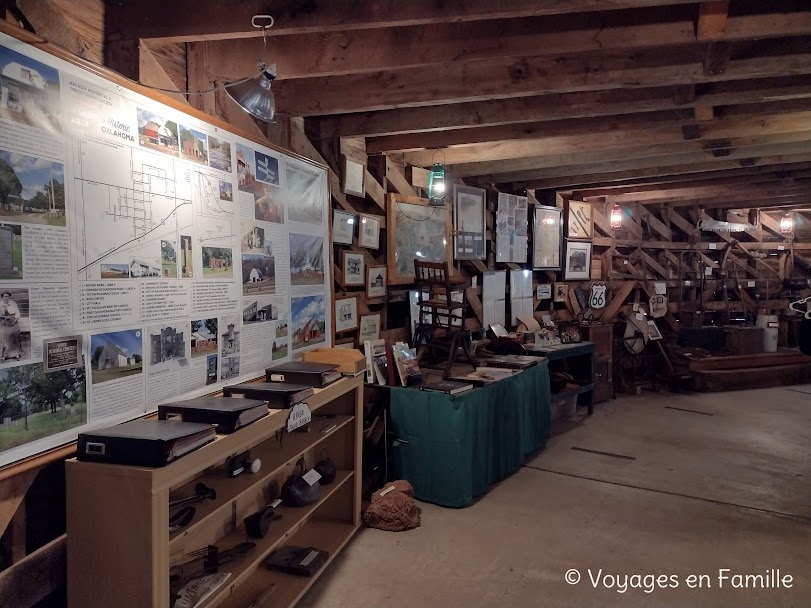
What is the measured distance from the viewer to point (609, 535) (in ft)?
11.9

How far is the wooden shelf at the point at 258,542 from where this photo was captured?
228 cm

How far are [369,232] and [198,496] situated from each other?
2.78 meters

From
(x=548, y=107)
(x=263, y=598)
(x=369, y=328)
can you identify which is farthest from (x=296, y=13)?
(x=263, y=598)

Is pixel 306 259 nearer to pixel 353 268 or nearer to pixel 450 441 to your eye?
pixel 353 268

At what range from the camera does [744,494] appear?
14.1 ft

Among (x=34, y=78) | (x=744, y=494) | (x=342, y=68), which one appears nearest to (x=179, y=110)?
(x=34, y=78)

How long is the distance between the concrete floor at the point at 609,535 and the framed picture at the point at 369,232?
2.06 metres

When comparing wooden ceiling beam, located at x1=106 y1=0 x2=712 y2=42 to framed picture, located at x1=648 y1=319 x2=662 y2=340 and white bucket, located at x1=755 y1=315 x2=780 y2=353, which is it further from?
white bucket, located at x1=755 y1=315 x2=780 y2=353

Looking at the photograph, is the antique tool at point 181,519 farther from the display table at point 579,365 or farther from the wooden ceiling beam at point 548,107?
the display table at point 579,365

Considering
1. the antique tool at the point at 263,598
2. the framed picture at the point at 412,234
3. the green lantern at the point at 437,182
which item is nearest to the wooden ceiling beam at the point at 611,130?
the green lantern at the point at 437,182

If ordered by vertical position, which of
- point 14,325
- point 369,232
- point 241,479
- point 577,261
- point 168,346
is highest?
point 369,232

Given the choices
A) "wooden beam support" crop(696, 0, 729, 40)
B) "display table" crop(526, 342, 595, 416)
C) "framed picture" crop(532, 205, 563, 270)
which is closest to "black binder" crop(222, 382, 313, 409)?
"wooden beam support" crop(696, 0, 729, 40)

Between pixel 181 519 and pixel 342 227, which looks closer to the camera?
pixel 181 519

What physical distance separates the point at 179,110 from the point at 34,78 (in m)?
0.70
